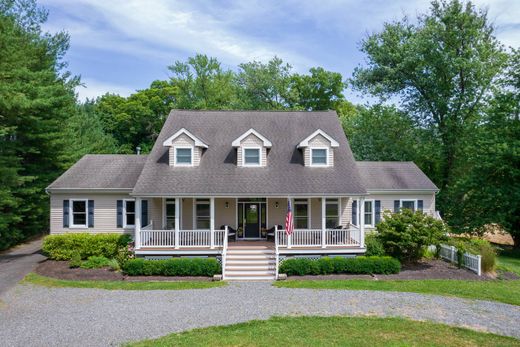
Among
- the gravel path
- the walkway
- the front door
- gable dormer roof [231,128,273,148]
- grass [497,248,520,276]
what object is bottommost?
grass [497,248,520,276]

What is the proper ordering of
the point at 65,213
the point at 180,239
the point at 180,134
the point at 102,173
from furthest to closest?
1. the point at 102,173
2. the point at 65,213
3. the point at 180,134
4. the point at 180,239

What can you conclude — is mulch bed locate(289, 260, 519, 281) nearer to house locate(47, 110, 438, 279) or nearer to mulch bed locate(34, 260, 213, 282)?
house locate(47, 110, 438, 279)

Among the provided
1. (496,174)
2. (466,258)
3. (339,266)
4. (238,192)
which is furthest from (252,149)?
(496,174)

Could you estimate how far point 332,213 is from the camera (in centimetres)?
2117

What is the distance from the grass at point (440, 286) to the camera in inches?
549

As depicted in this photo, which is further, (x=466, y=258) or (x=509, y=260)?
(x=509, y=260)

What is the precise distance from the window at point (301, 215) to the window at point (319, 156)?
2186 millimetres

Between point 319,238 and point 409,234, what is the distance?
14.1 ft

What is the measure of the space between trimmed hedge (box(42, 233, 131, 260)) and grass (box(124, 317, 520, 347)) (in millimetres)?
10482

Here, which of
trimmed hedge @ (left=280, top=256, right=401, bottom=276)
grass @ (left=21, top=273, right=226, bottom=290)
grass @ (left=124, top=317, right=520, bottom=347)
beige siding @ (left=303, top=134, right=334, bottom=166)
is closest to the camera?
grass @ (left=124, top=317, right=520, bottom=347)

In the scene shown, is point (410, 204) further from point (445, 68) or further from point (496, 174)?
point (445, 68)

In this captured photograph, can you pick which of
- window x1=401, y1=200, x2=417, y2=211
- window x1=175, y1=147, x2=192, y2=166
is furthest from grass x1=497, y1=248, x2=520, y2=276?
window x1=175, y1=147, x2=192, y2=166

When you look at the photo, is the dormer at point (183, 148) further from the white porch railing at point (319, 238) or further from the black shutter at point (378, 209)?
the black shutter at point (378, 209)

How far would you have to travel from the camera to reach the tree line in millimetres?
22484
